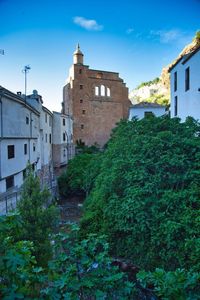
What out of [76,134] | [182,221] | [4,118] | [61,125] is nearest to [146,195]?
[182,221]

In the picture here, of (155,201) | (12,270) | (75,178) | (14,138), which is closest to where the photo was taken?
(12,270)

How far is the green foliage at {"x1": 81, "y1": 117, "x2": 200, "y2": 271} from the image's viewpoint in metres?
6.88

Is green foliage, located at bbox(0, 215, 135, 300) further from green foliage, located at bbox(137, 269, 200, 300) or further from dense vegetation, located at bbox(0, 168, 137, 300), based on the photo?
green foliage, located at bbox(137, 269, 200, 300)

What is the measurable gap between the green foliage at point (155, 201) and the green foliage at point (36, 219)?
95.9 inches

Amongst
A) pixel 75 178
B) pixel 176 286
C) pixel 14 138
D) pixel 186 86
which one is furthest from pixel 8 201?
pixel 186 86

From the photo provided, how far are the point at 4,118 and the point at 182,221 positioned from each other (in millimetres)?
11566

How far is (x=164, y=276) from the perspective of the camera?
9.55 feet

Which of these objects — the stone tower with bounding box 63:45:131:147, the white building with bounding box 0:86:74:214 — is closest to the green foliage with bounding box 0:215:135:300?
the white building with bounding box 0:86:74:214

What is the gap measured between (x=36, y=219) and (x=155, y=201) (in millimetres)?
4398

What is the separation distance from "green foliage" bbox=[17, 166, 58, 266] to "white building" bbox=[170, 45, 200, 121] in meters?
11.5

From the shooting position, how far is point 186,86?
16141 millimetres

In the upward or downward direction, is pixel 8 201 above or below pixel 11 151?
below

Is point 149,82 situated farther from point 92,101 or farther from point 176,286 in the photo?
point 176,286

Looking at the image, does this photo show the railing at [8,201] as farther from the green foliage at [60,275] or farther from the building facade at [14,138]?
the green foliage at [60,275]
